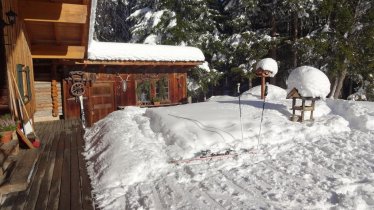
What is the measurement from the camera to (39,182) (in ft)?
15.5

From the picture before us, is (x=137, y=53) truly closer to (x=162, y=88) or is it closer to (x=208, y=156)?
(x=162, y=88)

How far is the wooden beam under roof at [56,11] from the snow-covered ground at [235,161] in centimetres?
297

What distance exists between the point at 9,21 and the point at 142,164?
12.1 feet

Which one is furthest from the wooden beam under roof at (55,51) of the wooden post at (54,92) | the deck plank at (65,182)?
the deck plank at (65,182)

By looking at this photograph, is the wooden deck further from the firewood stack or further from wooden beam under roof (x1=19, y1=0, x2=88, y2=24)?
wooden beam under roof (x1=19, y1=0, x2=88, y2=24)

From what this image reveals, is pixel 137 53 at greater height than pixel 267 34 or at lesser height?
lesser

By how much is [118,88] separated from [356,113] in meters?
10.0

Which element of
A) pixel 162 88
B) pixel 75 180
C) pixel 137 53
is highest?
pixel 137 53

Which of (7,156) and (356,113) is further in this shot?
(356,113)

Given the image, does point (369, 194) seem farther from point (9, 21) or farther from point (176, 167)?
point (9, 21)

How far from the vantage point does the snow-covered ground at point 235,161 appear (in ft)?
16.2

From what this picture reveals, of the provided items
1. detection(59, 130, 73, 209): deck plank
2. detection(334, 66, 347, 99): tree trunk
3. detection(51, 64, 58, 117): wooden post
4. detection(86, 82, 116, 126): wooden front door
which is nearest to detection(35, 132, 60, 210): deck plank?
detection(59, 130, 73, 209): deck plank

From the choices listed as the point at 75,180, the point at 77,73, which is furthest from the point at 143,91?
the point at 75,180

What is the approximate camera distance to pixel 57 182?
4824 mm
